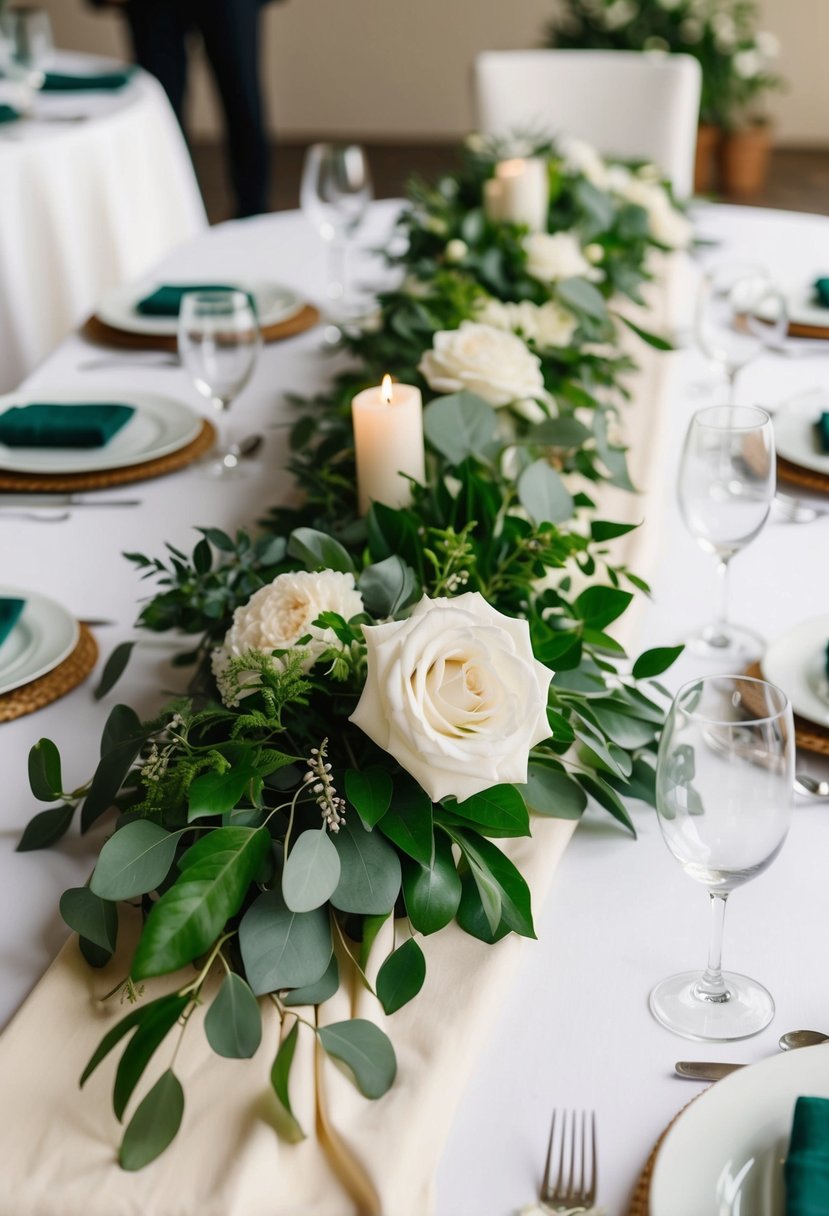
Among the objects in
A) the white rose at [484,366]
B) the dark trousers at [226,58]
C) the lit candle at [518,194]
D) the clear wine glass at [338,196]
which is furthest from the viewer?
the dark trousers at [226,58]

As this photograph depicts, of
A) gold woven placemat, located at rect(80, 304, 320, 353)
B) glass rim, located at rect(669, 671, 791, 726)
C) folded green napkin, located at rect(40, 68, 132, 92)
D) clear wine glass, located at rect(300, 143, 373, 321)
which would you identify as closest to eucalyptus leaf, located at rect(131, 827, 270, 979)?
glass rim, located at rect(669, 671, 791, 726)

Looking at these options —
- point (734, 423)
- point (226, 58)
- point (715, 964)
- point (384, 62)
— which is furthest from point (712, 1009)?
point (384, 62)

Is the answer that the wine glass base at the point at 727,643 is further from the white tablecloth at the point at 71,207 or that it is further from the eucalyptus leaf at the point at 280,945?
the white tablecloth at the point at 71,207

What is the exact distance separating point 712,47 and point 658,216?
13.3 feet

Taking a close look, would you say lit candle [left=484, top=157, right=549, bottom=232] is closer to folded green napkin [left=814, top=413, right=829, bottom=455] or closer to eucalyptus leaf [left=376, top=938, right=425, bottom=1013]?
folded green napkin [left=814, top=413, right=829, bottom=455]

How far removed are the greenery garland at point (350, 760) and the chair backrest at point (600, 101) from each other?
2.08 metres

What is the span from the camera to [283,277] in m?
2.30

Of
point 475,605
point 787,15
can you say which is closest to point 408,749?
point 475,605

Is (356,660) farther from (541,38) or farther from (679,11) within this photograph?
(541,38)

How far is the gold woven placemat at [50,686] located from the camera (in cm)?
107

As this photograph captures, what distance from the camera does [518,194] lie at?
6.21 feet

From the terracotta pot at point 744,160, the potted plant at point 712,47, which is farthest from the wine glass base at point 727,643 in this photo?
the terracotta pot at point 744,160

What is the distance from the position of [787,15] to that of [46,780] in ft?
22.1

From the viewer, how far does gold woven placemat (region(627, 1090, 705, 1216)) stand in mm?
606
